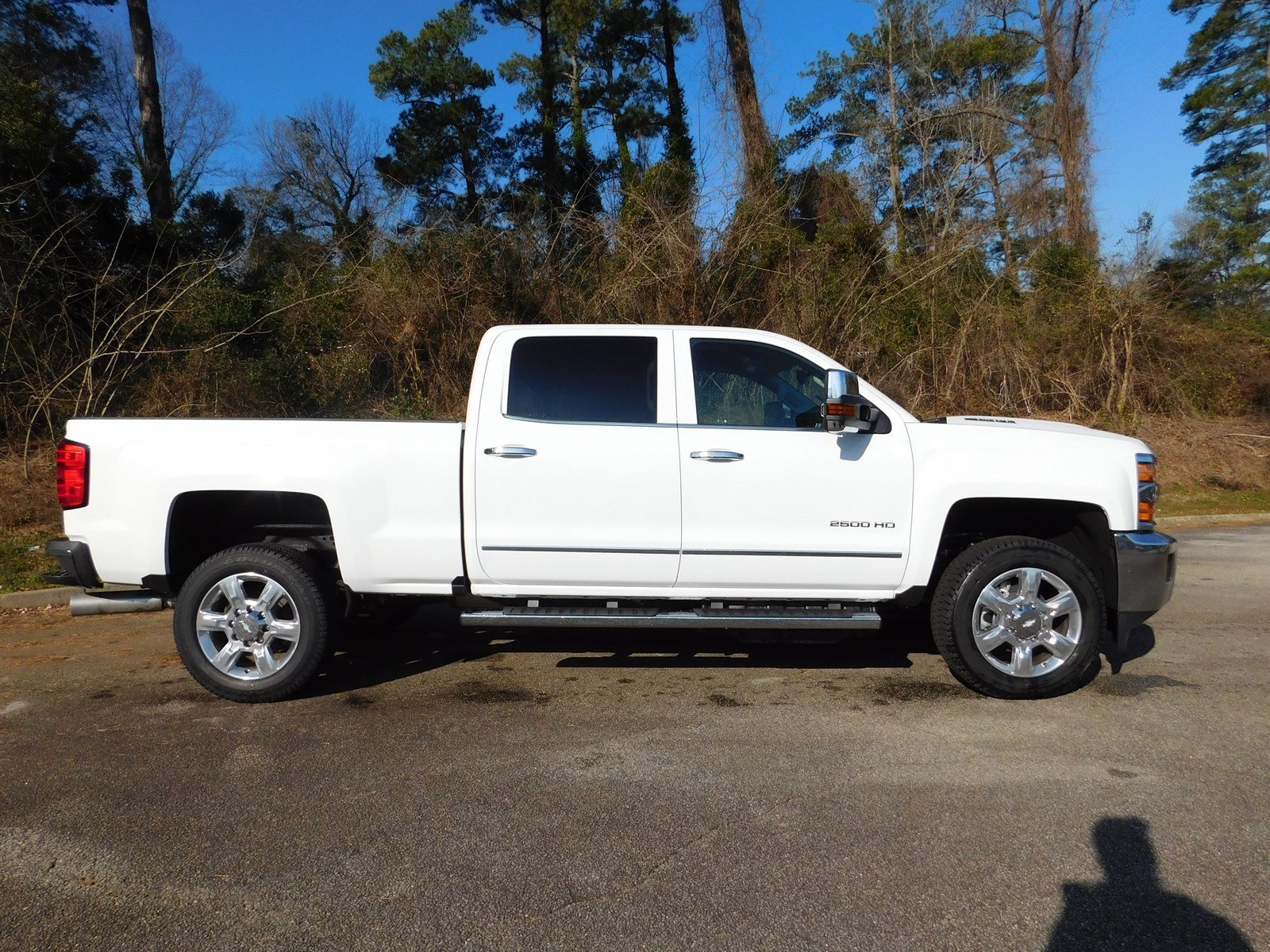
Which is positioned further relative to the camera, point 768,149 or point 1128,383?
point 768,149

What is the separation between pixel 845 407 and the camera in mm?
4930

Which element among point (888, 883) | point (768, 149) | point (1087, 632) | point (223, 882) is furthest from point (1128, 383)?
point (223, 882)

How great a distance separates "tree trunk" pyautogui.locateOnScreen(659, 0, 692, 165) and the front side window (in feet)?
62.5

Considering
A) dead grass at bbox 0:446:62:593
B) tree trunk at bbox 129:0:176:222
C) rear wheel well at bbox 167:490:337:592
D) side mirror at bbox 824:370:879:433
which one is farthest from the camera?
tree trunk at bbox 129:0:176:222

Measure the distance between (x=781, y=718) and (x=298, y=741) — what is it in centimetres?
243

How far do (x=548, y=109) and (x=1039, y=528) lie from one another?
2487 cm

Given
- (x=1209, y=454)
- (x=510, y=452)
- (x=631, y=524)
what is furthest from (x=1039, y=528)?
(x=1209, y=454)

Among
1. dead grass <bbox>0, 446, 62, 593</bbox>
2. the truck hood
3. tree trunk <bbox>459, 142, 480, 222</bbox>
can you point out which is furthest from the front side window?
tree trunk <bbox>459, 142, 480, 222</bbox>

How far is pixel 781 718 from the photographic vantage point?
478cm

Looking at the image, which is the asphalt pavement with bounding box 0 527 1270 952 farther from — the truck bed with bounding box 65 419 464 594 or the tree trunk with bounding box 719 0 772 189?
the tree trunk with bounding box 719 0 772 189

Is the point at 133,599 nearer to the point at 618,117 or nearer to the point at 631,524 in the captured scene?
the point at 631,524

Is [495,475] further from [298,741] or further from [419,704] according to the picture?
[298,741]

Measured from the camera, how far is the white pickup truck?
198 inches

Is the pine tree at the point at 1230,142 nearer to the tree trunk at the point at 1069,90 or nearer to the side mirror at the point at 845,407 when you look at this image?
the tree trunk at the point at 1069,90
